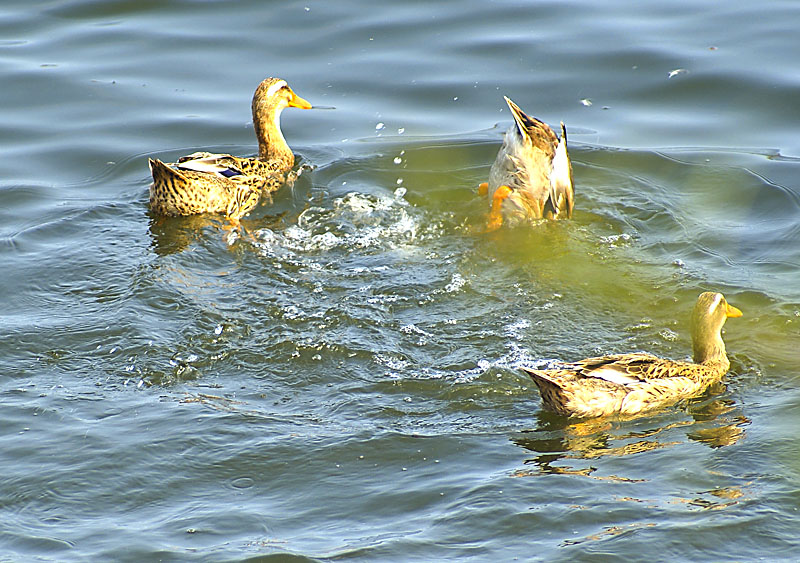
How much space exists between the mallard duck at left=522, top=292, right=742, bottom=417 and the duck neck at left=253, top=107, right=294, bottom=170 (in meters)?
5.00

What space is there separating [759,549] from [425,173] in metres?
6.19

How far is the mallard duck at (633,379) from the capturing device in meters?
6.14

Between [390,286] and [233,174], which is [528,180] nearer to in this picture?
[390,286]

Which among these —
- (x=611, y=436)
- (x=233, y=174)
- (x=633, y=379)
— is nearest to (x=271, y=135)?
(x=233, y=174)

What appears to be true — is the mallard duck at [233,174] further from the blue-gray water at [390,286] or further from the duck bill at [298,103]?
the blue-gray water at [390,286]

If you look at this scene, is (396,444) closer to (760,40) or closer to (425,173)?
(425,173)

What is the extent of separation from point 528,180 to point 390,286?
222 cm

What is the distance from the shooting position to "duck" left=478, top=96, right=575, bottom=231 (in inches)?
366

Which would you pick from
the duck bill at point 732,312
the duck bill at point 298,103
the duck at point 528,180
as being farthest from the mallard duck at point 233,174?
the duck bill at point 732,312

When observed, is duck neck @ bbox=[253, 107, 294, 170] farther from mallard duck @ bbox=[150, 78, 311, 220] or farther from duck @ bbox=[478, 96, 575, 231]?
duck @ bbox=[478, 96, 575, 231]

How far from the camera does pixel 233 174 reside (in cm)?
987

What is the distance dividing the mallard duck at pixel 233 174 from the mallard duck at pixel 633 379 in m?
4.42

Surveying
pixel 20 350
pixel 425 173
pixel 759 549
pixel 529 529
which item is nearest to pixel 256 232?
pixel 425 173

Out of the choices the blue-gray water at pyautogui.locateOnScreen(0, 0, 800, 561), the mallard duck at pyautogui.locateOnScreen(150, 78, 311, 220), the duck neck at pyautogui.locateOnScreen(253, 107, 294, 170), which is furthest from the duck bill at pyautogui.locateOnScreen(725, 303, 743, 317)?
the duck neck at pyautogui.locateOnScreen(253, 107, 294, 170)
